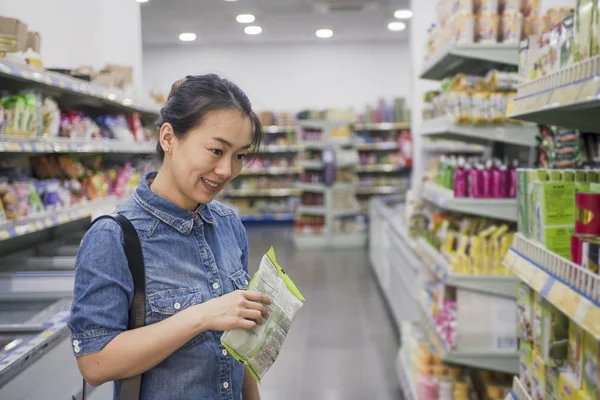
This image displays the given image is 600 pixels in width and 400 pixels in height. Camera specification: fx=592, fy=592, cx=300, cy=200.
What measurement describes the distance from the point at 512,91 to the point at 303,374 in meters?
2.47

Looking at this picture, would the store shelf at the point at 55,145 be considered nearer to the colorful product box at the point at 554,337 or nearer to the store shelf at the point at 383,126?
the colorful product box at the point at 554,337

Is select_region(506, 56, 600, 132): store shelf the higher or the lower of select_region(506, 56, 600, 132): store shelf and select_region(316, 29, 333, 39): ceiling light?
the lower

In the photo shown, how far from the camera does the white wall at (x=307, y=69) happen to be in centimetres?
1305

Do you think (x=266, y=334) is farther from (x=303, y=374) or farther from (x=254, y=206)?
(x=254, y=206)

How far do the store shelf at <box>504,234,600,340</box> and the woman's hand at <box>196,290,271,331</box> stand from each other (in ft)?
2.15

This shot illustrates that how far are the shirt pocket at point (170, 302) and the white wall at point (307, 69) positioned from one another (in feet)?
39.0

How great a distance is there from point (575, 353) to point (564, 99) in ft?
2.03

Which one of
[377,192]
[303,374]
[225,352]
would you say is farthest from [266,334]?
[377,192]

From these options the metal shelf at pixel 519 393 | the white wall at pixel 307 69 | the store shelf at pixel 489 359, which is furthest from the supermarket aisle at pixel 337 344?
the white wall at pixel 307 69

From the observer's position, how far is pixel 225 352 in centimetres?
139

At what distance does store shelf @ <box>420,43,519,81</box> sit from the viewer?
2945 mm

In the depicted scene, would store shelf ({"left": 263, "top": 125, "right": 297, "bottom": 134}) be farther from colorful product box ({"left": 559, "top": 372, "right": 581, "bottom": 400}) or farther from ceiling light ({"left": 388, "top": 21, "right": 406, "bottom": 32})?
colorful product box ({"left": 559, "top": 372, "right": 581, "bottom": 400})

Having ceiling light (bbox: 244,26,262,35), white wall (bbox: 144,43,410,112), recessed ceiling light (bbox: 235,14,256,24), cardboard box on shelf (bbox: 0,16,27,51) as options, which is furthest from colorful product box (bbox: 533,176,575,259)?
white wall (bbox: 144,43,410,112)

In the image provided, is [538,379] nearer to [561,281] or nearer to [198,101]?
[561,281]
